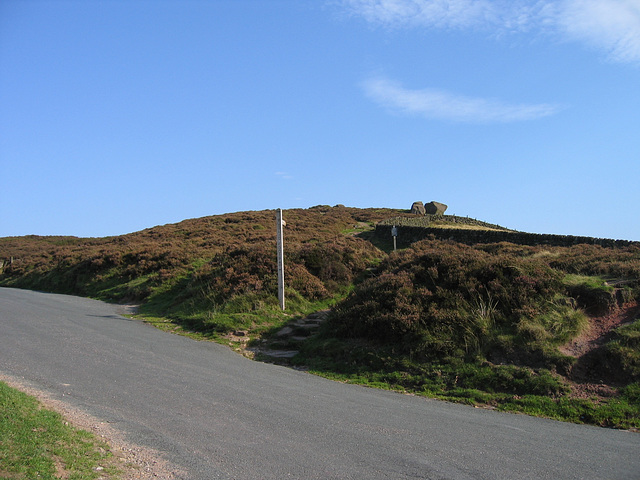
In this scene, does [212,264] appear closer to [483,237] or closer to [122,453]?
[483,237]

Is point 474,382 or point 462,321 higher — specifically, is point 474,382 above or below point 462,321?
below

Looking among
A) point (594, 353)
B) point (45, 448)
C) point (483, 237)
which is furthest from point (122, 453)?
point (483, 237)

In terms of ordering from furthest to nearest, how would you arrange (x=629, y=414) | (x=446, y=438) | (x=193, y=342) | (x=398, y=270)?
1. (x=398, y=270)
2. (x=193, y=342)
3. (x=629, y=414)
4. (x=446, y=438)

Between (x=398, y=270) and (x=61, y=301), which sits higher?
(x=398, y=270)

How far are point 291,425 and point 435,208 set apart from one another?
138ft

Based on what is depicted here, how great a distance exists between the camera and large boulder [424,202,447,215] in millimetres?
46878

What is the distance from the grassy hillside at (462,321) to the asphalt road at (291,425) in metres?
0.97

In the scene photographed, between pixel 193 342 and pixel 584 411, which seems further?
pixel 193 342

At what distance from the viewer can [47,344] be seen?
39.3ft

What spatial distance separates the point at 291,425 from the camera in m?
7.03

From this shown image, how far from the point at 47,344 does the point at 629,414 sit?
12.5m

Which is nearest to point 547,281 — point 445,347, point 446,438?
point 445,347

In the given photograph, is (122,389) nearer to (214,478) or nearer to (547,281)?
(214,478)

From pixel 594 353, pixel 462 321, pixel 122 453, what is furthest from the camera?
pixel 462 321
